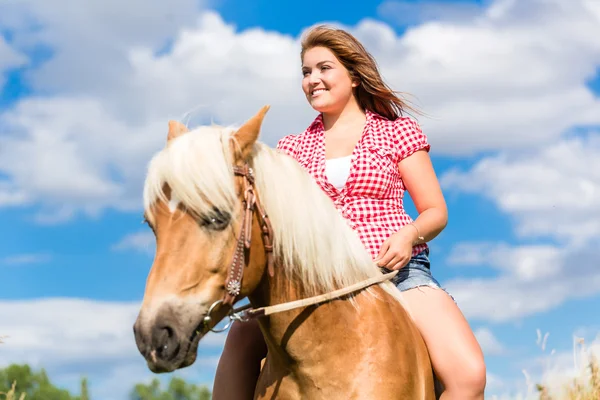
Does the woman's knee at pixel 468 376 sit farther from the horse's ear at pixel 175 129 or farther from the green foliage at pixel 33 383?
the green foliage at pixel 33 383

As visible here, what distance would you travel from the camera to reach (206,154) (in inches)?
143

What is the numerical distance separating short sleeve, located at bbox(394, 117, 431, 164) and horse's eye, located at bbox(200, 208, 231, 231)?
1872 millimetres

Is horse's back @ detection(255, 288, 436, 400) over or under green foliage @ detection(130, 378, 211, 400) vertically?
under

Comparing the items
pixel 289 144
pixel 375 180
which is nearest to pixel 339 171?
pixel 375 180

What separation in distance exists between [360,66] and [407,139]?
30.0 inches

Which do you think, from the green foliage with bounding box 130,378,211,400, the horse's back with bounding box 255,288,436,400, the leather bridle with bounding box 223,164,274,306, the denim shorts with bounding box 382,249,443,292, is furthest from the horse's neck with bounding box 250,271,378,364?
the green foliage with bounding box 130,378,211,400

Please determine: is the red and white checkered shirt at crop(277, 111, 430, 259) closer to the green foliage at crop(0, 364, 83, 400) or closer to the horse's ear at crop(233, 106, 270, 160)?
Answer: the horse's ear at crop(233, 106, 270, 160)

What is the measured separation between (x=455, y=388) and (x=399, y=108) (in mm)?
2259

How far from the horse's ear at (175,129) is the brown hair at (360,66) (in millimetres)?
1645

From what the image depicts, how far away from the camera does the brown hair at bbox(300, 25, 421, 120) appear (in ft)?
A: 17.8

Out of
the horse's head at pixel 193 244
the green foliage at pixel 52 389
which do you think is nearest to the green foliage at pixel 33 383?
the green foliage at pixel 52 389

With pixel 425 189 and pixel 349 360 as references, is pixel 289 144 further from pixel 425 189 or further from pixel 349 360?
pixel 349 360

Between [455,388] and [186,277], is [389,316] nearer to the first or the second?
[455,388]

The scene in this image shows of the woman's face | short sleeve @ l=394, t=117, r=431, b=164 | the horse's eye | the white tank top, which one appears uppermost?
the woman's face
